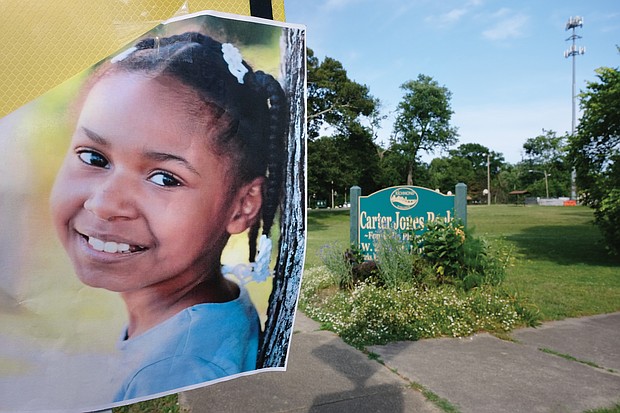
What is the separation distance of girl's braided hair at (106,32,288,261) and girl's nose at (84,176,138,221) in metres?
0.32

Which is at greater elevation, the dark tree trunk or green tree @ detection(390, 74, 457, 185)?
green tree @ detection(390, 74, 457, 185)

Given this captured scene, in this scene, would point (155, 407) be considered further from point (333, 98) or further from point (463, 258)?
point (333, 98)

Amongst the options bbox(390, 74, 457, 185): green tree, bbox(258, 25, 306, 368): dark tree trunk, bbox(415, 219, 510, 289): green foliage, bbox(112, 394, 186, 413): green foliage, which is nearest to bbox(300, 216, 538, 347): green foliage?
bbox(415, 219, 510, 289): green foliage

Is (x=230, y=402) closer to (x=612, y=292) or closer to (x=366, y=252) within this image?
(x=366, y=252)

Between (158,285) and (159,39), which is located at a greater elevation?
(159,39)

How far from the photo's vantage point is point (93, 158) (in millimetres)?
1375

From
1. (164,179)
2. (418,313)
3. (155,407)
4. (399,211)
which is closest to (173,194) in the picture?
(164,179)

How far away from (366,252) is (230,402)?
15.9 ft

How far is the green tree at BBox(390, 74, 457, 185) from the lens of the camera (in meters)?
58.8

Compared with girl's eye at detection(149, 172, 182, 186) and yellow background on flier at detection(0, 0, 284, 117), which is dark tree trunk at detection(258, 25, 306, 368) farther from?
yellow background on flier at detection(0, 0, 284, 117)

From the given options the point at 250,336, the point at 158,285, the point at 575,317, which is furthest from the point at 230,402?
the point at 575,317

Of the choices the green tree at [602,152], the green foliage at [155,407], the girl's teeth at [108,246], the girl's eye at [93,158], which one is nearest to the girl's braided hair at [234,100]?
the girl's eye at [93,158]

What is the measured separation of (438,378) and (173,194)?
394 centimetres

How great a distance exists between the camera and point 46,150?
1.35m
